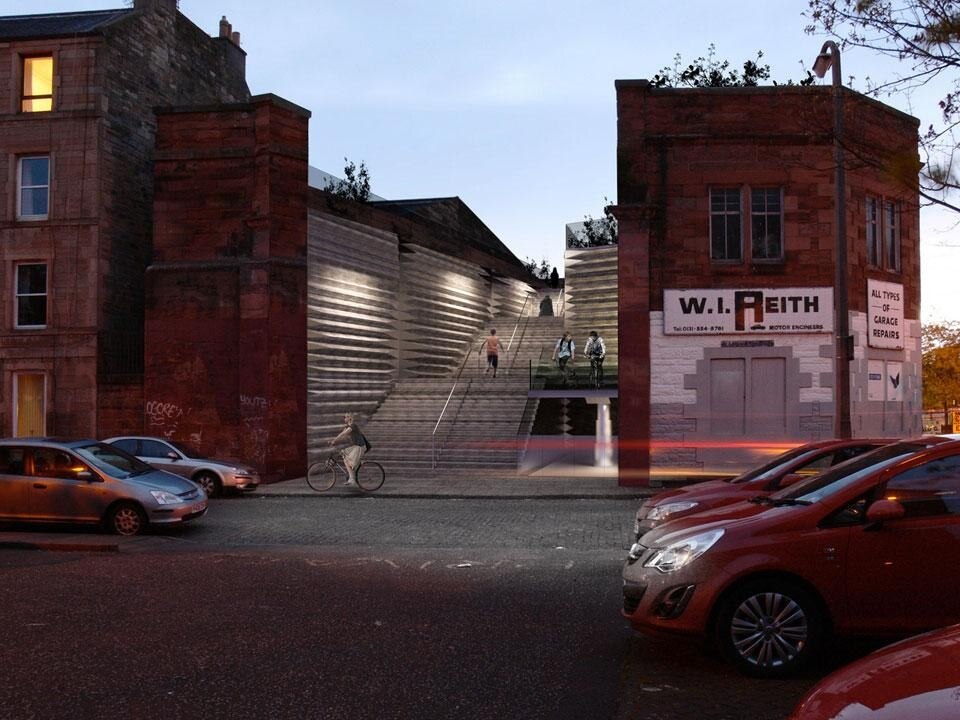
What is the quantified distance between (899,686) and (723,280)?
1820 cm

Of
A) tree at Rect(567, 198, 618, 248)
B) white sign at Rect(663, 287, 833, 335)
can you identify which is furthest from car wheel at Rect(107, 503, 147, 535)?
tree at Rect(567, 198, 618, 248)

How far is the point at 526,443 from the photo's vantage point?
2441cm

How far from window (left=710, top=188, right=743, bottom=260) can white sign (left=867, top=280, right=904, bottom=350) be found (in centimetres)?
321

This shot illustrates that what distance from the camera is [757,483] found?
1045 centimetres

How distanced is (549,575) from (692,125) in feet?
44.8

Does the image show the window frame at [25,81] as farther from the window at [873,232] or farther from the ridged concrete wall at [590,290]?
Answer: the window at [873,232]

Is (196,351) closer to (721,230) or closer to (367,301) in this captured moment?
(367,301)

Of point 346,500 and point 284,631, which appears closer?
point 284,631

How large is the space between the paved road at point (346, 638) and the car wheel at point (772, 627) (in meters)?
0.16

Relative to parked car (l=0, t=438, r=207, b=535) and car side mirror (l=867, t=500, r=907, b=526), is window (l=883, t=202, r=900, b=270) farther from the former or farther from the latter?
car side mirror (l=867, t=500, r=907, b=526)

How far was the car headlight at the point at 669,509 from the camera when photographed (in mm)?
10350

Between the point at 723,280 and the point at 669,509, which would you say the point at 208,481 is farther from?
the point at 723,280

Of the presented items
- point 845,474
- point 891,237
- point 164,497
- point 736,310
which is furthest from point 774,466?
point 891,237

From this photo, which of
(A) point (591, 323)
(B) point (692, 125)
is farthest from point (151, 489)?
(A) point (591, 323)
